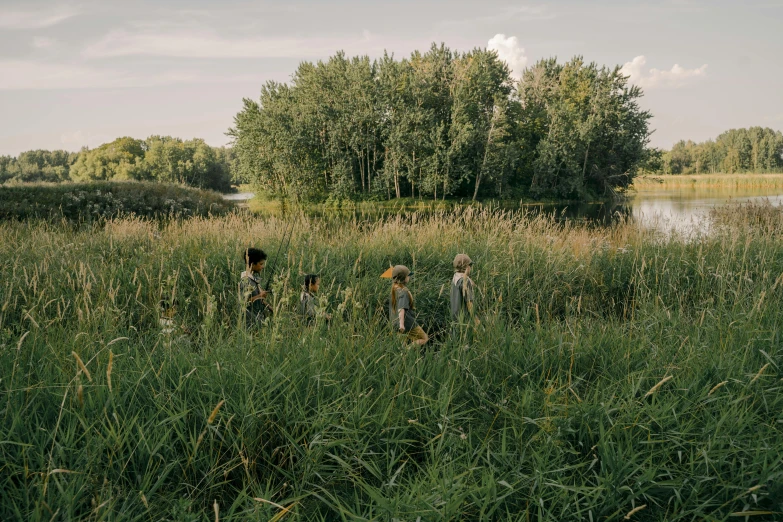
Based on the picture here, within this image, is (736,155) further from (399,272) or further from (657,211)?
(399,272)

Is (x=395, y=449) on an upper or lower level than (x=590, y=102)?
lower

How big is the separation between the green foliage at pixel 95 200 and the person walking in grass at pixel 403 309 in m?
14.8

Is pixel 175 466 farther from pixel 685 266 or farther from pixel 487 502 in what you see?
pixel 685 266

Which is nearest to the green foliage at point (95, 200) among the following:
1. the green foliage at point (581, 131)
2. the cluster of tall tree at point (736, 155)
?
the green foliage at point (581, 131)

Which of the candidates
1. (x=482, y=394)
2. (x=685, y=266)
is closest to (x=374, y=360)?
(x=482, y=394)

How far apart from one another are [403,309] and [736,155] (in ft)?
436

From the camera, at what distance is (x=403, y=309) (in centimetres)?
505

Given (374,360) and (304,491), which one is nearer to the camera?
(304,491)

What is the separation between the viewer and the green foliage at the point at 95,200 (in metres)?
19.2

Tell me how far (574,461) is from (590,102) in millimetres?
53399

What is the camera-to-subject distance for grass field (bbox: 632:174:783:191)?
6107 centimetres

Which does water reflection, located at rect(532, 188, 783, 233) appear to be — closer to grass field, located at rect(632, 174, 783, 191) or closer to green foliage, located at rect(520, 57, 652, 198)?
green foliage, located at rect(520, 57, 652, 198)

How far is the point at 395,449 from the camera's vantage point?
2541 mm

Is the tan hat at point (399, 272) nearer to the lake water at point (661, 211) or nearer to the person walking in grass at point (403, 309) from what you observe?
the person walking in grass at point (403, 309)
